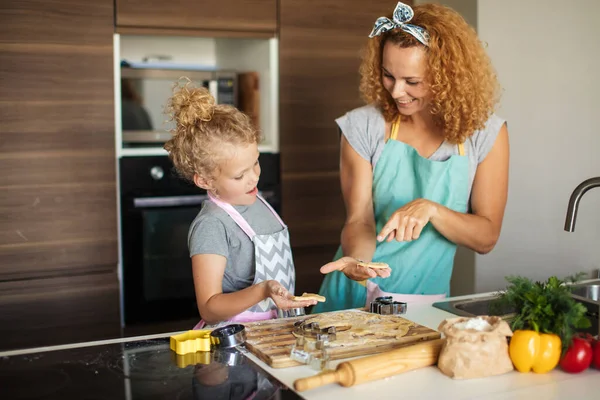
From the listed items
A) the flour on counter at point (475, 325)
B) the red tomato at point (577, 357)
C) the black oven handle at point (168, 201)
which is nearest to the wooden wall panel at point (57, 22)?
the black oven handle at point (168, 201)

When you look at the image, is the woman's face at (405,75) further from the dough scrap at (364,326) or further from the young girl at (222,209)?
the dough scrap at (364,326)

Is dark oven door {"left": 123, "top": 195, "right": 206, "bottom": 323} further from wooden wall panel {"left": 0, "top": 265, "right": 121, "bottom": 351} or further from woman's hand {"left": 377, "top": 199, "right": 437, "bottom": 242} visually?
woman's hand {"left": 377, "top": 199, "right": 437, "bottom": 242}

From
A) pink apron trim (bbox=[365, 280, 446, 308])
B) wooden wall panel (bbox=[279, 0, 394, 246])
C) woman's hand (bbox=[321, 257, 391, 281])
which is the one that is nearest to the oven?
wooden wall panel (bbox=[279, 0, 394, 246])

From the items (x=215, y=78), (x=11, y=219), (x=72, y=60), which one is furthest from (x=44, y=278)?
(x=215, y=78)

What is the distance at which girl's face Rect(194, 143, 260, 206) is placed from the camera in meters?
1.68

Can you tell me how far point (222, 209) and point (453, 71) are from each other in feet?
2.29

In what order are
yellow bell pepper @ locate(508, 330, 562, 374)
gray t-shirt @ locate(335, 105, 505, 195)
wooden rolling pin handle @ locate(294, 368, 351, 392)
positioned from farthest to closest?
gray t-shirt @ locate(335, 105, 505, 195) < yellow bell pepper @ locate(508, 330, 562, 374) < wooden rolling pin handle @ locate(294, 368, 351, 392)

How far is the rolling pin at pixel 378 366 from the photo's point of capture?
3.84 ft

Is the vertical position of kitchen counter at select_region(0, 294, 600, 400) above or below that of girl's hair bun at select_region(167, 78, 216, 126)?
below

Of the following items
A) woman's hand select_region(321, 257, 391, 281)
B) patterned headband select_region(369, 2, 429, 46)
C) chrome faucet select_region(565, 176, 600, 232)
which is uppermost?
patterned headband select_region(369, 2, 429, 46)

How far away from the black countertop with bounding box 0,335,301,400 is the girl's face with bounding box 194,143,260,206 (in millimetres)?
414

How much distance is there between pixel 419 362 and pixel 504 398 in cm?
17

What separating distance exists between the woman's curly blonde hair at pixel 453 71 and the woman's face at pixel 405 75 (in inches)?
0.6

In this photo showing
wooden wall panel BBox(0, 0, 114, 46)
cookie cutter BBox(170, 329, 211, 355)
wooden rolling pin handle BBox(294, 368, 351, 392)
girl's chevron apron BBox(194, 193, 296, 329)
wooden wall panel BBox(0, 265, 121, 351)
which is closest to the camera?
wooden rolling pin handle BBox(294, 368, 351, 392)
